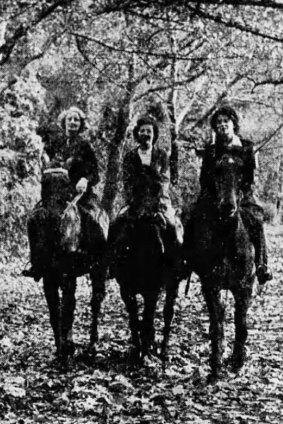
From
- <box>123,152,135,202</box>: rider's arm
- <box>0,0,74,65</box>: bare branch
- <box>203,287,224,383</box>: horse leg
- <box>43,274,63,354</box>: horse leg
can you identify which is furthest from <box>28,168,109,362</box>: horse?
<box>0,0,74,65</box>: bare branch

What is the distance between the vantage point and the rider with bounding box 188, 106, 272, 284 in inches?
315

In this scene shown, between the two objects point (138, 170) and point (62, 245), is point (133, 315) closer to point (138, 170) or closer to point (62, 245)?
point (62, 245)

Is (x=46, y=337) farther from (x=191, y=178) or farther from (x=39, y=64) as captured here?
(x=191, y=178)

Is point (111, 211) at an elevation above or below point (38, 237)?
above

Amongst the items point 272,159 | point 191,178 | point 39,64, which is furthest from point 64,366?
point 272,159

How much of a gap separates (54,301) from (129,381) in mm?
1311

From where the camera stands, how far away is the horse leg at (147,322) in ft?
27.9

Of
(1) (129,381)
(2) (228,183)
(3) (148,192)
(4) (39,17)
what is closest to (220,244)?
(2) (228,183)

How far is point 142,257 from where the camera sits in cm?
818

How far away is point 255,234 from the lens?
8.20m

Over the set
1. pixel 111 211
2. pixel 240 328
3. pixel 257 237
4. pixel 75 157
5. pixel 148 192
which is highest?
pixel 111 211

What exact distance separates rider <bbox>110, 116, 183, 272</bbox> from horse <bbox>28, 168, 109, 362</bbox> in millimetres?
385

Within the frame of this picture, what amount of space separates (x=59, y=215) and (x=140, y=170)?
1.00m

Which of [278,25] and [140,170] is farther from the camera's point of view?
[278,25]
